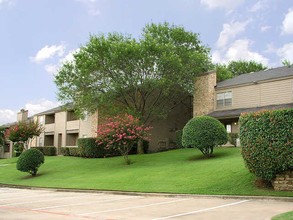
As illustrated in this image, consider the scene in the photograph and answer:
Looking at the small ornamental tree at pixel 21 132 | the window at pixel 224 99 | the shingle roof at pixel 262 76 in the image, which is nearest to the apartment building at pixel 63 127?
the small ornamental tree at pixel 21 132

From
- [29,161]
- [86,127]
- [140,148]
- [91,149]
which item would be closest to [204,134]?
[140,148]

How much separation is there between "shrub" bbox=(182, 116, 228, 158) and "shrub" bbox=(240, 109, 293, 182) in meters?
9.91

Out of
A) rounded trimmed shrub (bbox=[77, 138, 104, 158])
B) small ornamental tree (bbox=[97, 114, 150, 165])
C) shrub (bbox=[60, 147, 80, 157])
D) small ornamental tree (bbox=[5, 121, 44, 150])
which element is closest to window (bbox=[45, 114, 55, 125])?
shrub (bbox=[60, 147, 80, 157])

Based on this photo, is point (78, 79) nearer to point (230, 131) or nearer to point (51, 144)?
point (230, 131)

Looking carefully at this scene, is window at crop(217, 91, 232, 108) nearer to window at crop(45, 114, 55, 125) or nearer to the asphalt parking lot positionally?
the asphalt parking lot

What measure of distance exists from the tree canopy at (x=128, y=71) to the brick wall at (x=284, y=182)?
18.4 m

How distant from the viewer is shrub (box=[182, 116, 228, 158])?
24531 millimetres

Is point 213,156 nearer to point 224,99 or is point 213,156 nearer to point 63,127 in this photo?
point 224,99

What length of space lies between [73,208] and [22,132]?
1169 inches

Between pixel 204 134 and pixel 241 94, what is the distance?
11269mm

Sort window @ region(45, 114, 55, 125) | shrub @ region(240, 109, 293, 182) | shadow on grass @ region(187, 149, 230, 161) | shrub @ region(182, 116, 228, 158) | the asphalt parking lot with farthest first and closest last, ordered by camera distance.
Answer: window @ region(45, 114, 55, 125) → shadow on grass @ region(187, 149, 230, 161) → shrub @ region(182, 116, 228, 158) → shrub @ region(240, 109, 293, 182) → the asphalt parking lot

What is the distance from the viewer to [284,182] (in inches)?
553

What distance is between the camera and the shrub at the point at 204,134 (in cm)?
2453

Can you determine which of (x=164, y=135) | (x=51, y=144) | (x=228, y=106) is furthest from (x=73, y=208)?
(x=51, y=144)
